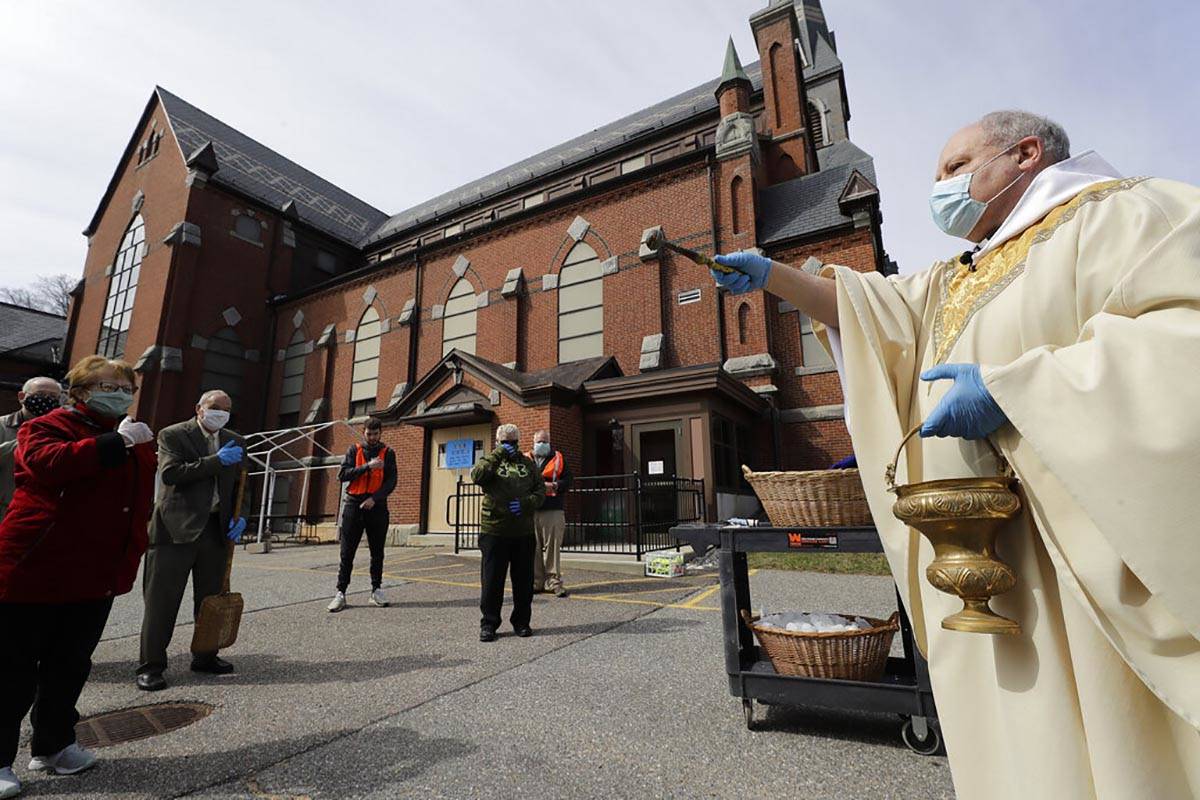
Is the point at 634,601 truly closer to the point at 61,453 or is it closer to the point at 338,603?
the point at 338,603

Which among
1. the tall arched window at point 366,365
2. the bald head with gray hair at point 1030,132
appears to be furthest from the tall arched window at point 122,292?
the bald head with gray hair at point 1030,132

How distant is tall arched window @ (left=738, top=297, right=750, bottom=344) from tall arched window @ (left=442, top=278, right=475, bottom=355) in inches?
Answer: 346

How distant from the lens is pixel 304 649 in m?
4.65

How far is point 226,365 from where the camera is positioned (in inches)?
888

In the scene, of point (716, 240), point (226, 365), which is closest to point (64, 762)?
point (716, 240)

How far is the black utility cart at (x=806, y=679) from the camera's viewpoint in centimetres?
265

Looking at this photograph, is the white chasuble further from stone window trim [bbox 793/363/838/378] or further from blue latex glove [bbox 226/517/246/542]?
stone window trim [bbox 793/363/838/378]

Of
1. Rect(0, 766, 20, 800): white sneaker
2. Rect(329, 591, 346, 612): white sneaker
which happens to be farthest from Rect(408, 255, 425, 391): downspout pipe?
Rect(0, 766, 20, 800): white sneaker

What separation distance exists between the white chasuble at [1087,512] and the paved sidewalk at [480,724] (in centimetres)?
136

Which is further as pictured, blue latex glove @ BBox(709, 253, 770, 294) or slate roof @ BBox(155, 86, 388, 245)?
slate roof @ BBox(155, 86, 388, 245)

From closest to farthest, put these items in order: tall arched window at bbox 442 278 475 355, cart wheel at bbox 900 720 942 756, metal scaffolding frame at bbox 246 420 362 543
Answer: cart wheel at bbox 900 720 942 756 → metal scaffolding frame at bbox 246 420 362 543 → tall arched window at bbox 442 278 475 355

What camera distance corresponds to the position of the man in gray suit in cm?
386

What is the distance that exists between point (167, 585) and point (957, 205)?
5.03 metres

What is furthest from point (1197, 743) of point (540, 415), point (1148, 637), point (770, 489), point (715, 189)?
point (715, 189)
